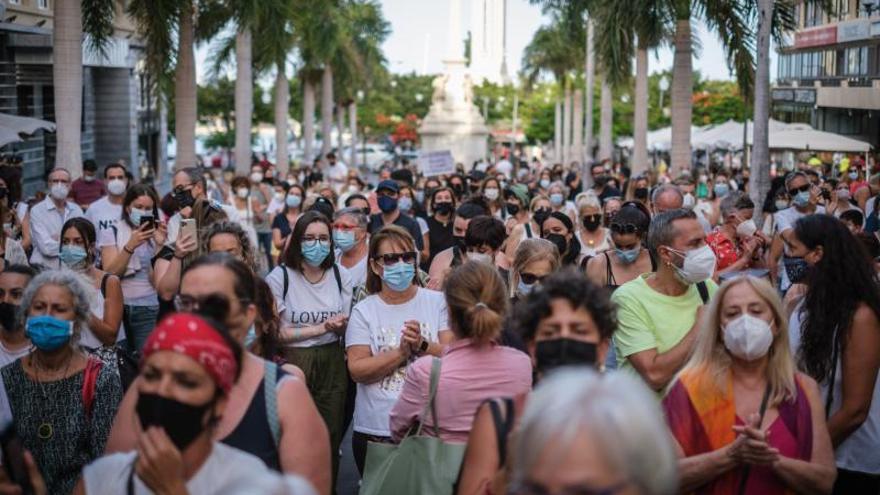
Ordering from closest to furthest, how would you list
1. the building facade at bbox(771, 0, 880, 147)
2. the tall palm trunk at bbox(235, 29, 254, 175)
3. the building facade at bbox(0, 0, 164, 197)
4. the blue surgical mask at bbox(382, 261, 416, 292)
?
the blue surgical mask at bbox(382, 261, 416, 292) → the building facade at bbox(0, 0, 164, 197) → the tall palm trunk at bbox(235, 29, 254, 175) → the building facade at bbox(771, 0, 880, 147)

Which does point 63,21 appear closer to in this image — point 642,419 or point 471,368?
point 471,368

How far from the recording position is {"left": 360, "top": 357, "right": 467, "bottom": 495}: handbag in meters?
5.70

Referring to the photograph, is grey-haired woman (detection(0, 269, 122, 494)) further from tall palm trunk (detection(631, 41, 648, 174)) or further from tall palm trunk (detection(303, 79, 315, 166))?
tall palm trunk (detection(303, 79, 315, 166))

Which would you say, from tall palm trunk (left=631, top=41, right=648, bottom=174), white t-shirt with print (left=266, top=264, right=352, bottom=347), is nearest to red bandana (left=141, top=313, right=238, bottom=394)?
white t-shirt with print (left=266, top=264, right=352, bottom=347)

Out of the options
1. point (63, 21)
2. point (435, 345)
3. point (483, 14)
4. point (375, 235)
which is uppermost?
point (483, 14)

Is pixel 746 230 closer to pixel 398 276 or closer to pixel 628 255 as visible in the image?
pixel 628 255

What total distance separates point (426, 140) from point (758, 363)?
175 feet

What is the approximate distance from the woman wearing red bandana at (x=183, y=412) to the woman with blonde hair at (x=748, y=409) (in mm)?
1850

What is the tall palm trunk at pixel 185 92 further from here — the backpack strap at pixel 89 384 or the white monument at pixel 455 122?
the white monument at pixel 455 122

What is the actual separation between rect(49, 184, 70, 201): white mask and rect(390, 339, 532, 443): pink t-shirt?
840cm

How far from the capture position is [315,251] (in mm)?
8375

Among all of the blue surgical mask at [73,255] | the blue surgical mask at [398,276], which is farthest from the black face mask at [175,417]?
the blue surgical mask at [73,255]

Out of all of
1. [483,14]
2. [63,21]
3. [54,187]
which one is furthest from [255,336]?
[483,14]

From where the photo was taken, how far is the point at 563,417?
9.82 ft
